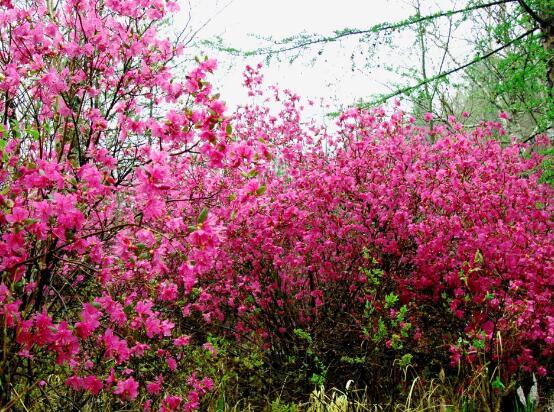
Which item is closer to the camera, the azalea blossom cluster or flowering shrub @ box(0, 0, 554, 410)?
the azalea blossom cluster

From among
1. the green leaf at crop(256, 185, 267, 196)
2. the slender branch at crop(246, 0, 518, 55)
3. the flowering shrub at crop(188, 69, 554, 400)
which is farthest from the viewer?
the slender branch at crop(246, 0, 518, 55)

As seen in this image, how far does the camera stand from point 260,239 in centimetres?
453

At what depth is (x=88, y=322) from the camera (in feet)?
7.36

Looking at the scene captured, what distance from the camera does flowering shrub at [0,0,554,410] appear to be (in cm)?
270

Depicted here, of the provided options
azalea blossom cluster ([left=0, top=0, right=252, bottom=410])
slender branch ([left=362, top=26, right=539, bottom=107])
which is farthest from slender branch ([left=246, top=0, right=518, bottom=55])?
azalea blossom cluster ([left=0, top=0, right=252, bottom=410])

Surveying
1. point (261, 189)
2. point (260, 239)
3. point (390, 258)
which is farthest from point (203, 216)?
point (390, 258)

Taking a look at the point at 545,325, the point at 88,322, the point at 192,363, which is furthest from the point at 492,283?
the point at 88,322

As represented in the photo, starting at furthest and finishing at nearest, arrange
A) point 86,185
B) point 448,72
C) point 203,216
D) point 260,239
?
point 448,72 → point 260,239 → point 86,185 → point 203,216

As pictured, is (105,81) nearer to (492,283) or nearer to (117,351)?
(117,351)

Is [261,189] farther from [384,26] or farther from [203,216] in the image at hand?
[384,26]

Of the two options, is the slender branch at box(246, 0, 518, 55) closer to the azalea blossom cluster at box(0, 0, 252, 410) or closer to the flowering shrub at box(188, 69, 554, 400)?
the flowering shrub at box(188, 69, 554, 400)

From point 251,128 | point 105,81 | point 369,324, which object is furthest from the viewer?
point 251,128

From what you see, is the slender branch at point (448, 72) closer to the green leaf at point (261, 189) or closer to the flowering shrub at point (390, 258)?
the flowering shrub at point (390, 258)

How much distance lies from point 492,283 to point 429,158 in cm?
144
